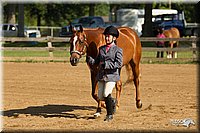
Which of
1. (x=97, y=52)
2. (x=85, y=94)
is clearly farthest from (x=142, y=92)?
(x=97, y=52)

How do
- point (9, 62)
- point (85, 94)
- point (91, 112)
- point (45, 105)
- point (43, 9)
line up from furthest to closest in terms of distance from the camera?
point (43, 9), point (9, 62), point (85, 94), point (45, 105), point (91, 112)

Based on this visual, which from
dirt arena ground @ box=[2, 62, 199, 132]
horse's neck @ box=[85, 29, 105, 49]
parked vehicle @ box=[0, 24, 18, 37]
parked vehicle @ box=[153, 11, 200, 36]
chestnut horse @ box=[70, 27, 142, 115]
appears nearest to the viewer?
dirt arena ground @ box=[2, 62, 199, 132]

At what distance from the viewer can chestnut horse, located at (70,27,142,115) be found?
9.56 meters

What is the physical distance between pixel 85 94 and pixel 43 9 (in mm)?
52302

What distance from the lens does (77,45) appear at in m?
9.55

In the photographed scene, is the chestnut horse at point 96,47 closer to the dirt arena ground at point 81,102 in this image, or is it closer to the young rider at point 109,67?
the young rider at point 109,67

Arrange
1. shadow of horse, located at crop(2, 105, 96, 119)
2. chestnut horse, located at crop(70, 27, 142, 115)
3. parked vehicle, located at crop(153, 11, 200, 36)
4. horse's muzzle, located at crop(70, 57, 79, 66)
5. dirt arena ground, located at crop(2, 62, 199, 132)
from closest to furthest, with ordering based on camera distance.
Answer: dirt arena ground, located at crop(2, 62, 199, 132)
horse's muzzle, located at crop(70, 57, 79, 66)
chestnut horse, located at crop(70, 27, 142, 115)
shadow of horse, located at crop(2, 105, 96, 119)
parked vehicle, located at crop(153, 11, 200, 36)

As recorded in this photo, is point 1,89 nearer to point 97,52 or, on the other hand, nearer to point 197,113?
point 97,52

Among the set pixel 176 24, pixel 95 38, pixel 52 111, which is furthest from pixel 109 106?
pixel 176 24

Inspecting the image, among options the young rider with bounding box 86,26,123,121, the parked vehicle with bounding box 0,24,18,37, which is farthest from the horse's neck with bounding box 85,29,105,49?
the parked vehicle with bounding box 0,24,18,37

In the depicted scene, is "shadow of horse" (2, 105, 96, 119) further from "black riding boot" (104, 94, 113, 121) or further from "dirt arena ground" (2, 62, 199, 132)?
"black riding boot" (104, 94, 113, 121)

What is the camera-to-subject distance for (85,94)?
13.2 m

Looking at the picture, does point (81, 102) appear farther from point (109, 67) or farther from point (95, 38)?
point (109, 67)

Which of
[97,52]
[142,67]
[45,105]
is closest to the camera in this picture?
[97,52]
